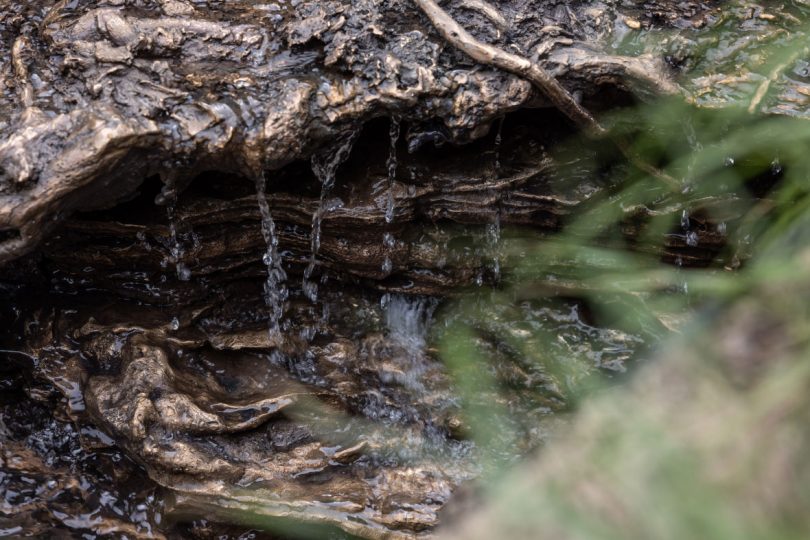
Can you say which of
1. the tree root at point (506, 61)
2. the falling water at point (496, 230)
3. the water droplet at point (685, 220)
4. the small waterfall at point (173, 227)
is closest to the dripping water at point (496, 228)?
the falling water at point (496, 230)

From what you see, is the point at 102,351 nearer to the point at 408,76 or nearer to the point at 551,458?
the point at 408,76

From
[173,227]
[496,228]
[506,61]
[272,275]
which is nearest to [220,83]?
[173,227]

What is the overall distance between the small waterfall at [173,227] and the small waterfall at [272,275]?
29 cm

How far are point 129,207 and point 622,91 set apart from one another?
5.75 ft

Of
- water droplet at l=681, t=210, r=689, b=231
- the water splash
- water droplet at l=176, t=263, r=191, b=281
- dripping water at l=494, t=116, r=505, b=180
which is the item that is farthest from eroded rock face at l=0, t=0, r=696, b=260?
the water splash

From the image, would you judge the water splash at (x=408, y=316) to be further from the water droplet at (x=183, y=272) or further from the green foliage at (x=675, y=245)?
the water droplet at (x=183, y=272)

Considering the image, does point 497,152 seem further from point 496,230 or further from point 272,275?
point 272,275

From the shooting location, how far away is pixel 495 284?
2840 millimetres

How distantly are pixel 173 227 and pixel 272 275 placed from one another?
0.44 metres

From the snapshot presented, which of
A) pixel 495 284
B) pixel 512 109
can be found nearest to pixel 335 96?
pixel 512 109

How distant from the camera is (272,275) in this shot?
2768mm

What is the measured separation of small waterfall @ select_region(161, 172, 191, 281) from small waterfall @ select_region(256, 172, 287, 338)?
29 centimetres

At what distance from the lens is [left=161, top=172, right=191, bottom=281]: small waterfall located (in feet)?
7.46

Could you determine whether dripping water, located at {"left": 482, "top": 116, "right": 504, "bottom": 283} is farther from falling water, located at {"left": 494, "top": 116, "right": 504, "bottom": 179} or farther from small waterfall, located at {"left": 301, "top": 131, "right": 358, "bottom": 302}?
small waterfall, located at {"left": 301, "top": 131, "right": 358, "bottom": 302}
